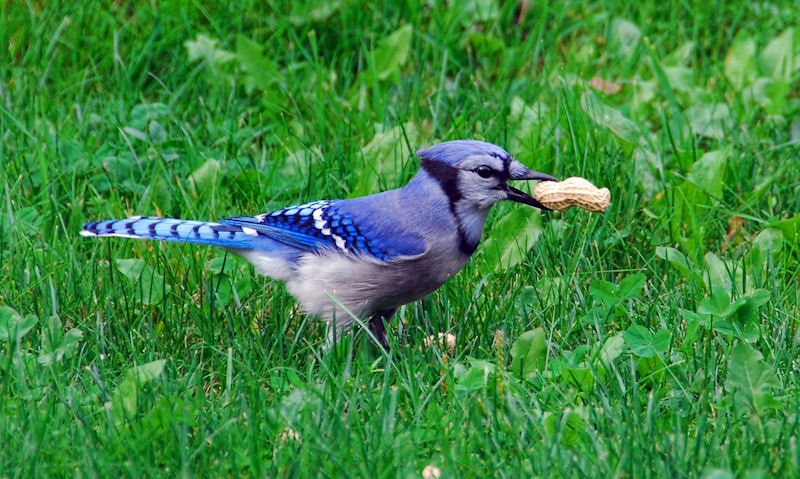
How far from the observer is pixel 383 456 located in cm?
276

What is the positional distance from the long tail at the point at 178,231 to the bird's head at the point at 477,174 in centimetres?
60

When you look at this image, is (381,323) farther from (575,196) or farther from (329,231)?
(575,196)

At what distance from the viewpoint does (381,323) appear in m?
3.70

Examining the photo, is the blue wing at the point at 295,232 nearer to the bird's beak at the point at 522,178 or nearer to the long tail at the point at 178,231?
the long tail at the point at 178,231

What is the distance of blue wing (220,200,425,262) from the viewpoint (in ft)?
11.2

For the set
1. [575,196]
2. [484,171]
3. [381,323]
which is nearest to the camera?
[484,171]

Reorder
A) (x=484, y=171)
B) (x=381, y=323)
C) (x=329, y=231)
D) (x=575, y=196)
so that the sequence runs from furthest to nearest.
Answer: (x=575, y=196), (x=381, y=323), (x=329, y=231), (x=484, y=171)

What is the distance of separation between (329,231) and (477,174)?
463mm

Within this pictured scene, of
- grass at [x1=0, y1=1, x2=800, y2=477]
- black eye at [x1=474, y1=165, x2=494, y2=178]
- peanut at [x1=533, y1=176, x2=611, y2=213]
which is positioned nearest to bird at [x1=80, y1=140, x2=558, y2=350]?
black eye at [x1=474, y1=165, x2=494, y2=178]

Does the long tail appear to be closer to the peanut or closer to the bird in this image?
the bird

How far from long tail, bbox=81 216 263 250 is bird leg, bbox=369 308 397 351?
0.43 meters

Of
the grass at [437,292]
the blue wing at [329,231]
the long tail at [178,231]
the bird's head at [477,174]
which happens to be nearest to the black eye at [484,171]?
the bird's head at [477,174]

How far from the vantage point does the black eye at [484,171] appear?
340 cm

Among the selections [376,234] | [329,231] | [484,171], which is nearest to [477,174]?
[484,171]
